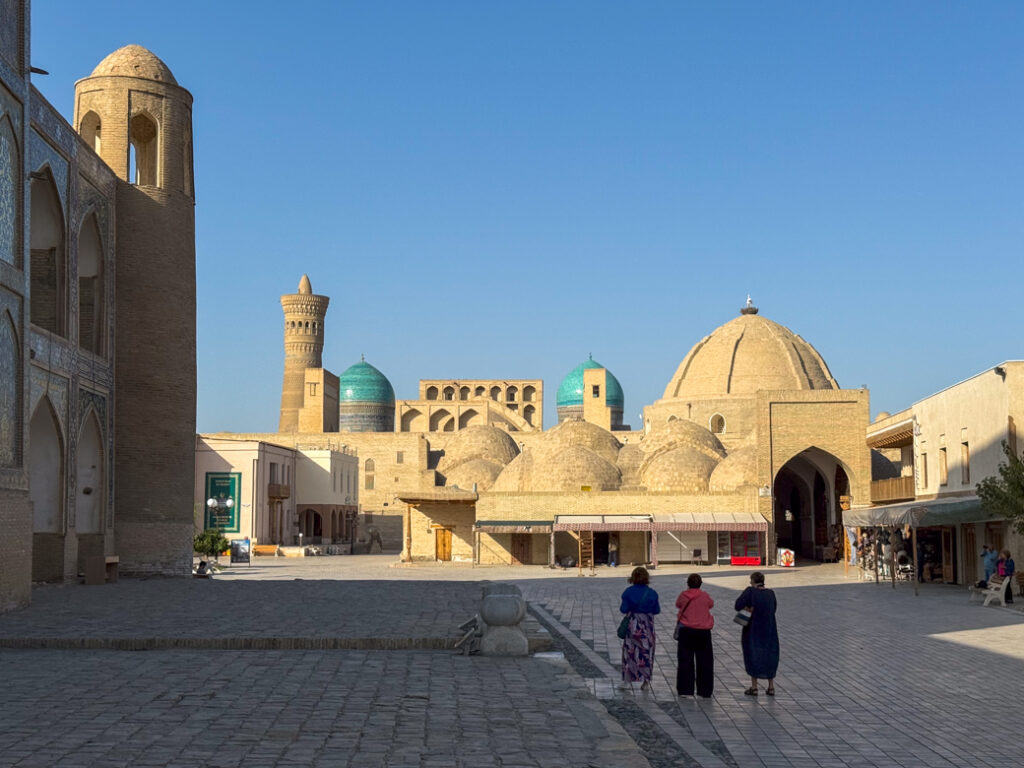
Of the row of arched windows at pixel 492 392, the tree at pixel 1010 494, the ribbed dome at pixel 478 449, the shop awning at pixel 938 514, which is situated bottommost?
the shop awning at pixel 938 514

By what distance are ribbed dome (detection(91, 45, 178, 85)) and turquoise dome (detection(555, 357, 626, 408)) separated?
150ft

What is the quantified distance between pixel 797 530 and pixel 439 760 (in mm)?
41115

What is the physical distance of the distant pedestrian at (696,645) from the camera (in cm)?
944

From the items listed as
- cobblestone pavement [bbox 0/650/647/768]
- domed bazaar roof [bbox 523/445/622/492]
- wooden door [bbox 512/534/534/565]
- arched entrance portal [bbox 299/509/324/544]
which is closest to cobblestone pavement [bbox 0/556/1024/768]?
cobblestone pavement [bbox 0/650/647/768]

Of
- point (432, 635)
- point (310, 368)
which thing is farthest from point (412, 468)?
point (432, 635)

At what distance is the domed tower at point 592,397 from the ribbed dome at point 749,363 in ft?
47.5

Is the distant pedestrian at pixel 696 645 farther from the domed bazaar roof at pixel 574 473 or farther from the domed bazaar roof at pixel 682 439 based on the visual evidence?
the domed bazaar roof at pixel 682 439

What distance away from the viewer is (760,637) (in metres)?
9.62

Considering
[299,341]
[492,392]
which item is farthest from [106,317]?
[492,392]

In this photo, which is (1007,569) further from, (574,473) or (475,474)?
(475,474)

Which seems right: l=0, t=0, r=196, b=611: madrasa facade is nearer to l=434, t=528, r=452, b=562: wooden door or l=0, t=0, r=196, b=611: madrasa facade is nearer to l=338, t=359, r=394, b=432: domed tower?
l=434, t=528, r=452, b=562: wooden door

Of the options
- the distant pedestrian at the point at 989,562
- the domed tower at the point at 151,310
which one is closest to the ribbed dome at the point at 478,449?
the domed tower at the point at 151,310

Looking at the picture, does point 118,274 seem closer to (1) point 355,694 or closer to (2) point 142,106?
(2) point 142,106

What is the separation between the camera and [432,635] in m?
12.5
